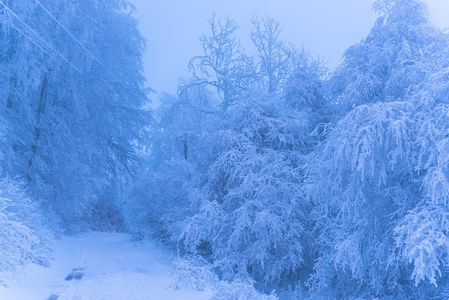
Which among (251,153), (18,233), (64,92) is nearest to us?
(18,233)

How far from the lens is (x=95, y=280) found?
745cm

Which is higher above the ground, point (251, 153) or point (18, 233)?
point (251, 153)

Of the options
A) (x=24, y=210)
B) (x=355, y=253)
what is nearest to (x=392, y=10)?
(x=355, y=253)

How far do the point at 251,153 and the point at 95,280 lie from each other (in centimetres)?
466

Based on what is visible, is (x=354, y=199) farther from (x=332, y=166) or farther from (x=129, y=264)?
(x=129, y=264)

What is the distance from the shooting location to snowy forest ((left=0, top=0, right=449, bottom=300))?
19.6 feet

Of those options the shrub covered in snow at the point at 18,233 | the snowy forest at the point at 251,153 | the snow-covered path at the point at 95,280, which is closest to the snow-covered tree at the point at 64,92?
the snowy forest at the point at 251,153

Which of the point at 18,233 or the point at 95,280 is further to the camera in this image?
the point at 95,280

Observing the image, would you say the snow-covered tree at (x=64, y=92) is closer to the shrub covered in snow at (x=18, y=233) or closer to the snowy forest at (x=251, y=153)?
the snowy forest at (x=251, y=153)

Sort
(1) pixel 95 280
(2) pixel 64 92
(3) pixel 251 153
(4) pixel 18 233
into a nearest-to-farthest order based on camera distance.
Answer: (4) pixel 18 233
(1) pixel 95 280
(3) pixel 251 153
(2) pixel 64 92

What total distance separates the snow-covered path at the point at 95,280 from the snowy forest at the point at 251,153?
34 cm

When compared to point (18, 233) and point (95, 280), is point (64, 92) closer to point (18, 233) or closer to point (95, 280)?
point (18, 233)

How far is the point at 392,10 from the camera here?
876cm

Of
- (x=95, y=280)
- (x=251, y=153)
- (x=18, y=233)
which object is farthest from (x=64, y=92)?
(x=95, y=280)
